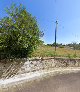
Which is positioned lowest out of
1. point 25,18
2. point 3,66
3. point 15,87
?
point 15,87

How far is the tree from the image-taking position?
23.2m

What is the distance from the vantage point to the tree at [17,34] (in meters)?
23.2

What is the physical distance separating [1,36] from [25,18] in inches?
131

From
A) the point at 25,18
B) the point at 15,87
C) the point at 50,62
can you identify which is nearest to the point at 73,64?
the point at 50,62

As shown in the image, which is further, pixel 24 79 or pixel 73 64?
pixel 73 64

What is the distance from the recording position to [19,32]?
23.4 metres

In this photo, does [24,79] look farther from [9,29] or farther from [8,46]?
[9,29]

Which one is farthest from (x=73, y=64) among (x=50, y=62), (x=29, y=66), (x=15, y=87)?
(x=15, y=87)

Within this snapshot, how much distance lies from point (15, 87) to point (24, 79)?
337cm

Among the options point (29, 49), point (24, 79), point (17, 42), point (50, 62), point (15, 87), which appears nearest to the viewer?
point (15, 87)

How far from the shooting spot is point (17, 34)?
23.4m

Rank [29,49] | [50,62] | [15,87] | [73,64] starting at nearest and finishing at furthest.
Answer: [15,87] → [29,49] → [50,62] → [73,64]

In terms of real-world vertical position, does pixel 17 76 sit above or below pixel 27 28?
below

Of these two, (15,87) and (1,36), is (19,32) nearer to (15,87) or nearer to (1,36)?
(1,36)
